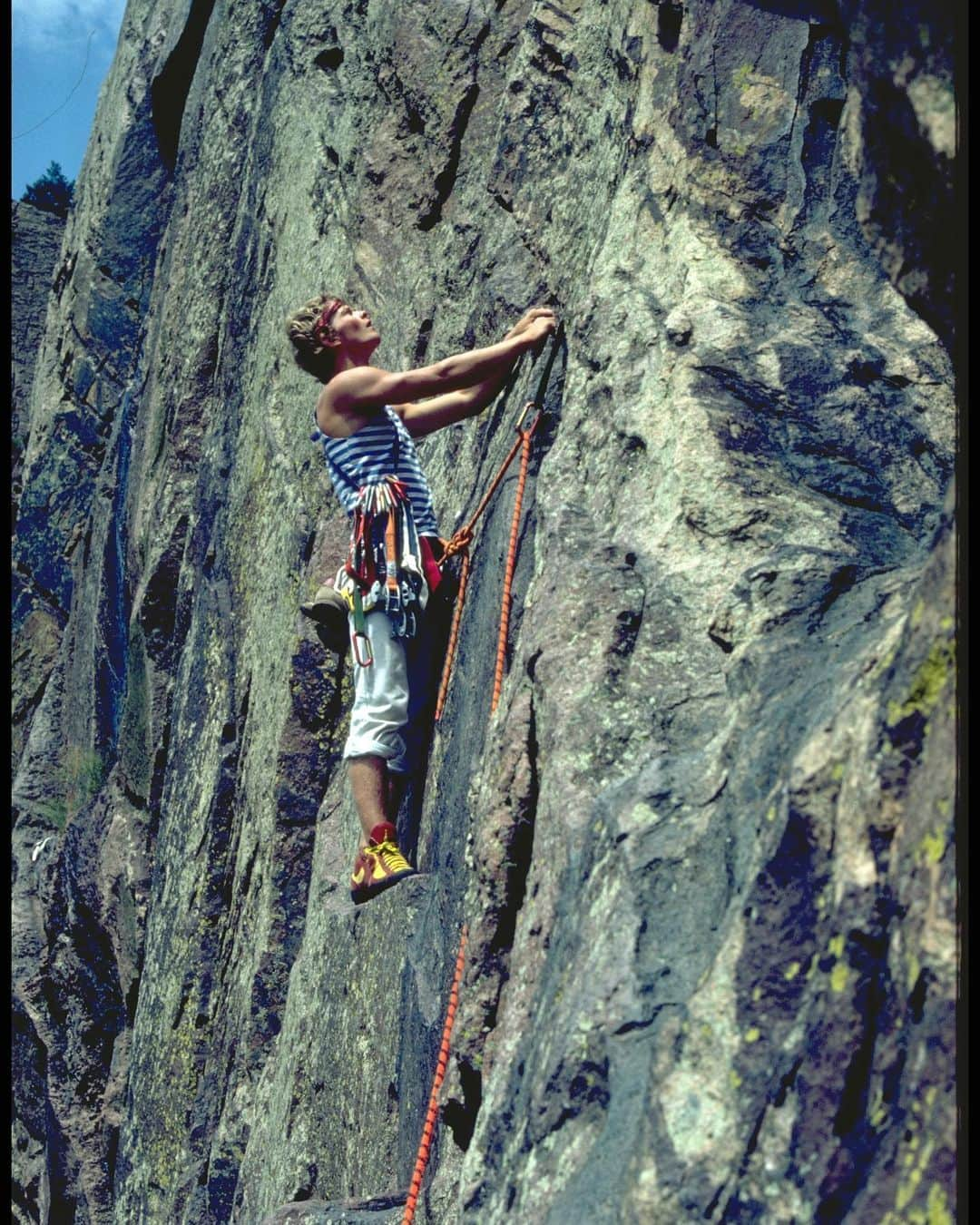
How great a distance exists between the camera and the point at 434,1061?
489 centimetres

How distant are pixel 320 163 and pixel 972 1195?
8141 mm

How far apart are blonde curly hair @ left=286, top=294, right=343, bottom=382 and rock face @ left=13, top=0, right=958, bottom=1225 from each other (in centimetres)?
80

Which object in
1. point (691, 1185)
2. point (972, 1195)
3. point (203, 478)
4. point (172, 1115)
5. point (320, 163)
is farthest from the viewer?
point (203, 478)

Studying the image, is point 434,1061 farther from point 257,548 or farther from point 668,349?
point 257,548

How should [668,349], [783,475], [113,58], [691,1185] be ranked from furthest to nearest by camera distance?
[113,58]
[668,349]
[783,475]
[691,1185]

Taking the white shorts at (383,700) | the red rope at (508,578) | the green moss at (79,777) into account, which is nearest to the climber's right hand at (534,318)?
the red rope at (508,578)

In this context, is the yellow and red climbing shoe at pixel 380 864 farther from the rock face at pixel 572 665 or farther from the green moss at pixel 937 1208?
the green moss at pixel 937 1208

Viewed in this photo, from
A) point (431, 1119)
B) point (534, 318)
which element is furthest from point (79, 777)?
point (431, 1119)

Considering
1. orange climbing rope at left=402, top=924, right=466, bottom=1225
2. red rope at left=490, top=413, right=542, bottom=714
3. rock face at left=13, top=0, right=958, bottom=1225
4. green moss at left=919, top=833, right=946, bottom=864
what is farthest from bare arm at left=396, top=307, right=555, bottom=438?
green moss at left=919, top=833, right=946, bottom=864

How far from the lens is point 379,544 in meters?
6.27

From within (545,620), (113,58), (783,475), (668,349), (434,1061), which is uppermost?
(113,58)

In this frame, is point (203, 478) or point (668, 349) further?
point (203, 478)

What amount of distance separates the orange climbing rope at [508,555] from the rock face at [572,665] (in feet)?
0.20

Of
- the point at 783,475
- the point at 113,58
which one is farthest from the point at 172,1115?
the point at 113,58
